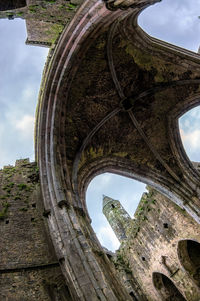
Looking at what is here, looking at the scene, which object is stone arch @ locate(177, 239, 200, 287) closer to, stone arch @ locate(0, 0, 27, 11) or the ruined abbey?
the ruined abbey

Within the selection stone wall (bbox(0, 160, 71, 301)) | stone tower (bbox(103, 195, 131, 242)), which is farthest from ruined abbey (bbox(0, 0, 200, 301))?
stone tower (bbox(103, 195, 131, 242))

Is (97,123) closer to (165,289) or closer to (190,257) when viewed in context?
(190,257)

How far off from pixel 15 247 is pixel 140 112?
22.2ft

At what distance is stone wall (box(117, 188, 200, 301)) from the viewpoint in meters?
8.88

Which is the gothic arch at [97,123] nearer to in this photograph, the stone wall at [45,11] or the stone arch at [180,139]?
the stone arch at [180,139]

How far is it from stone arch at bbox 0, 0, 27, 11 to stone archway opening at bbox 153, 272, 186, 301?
37.3 ft

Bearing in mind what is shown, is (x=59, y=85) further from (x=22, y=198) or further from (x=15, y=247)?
(x=15, y=247)

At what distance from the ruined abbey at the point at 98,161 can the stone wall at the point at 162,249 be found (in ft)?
0.15

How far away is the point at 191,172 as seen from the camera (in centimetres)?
898

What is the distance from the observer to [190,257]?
9414 mm

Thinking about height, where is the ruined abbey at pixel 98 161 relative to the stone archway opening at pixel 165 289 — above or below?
above

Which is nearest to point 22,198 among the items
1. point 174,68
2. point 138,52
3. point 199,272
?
point 138,52

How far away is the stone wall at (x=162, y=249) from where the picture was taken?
8.88m

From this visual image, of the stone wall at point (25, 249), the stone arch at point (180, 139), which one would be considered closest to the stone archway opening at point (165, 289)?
the stone arch at point (180, 139)
